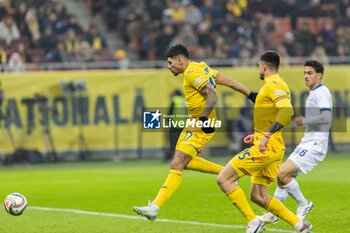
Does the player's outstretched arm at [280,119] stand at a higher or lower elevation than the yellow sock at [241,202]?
higher

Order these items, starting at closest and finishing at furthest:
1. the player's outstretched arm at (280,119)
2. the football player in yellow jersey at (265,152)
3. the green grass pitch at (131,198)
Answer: the player's outstretched arm at (280,119) < the football player in yellow jersey at (265,152) < the green grass pitch at (131,198)

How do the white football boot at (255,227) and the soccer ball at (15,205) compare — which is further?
the soccer ball at (15,205)

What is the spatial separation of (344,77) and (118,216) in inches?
587

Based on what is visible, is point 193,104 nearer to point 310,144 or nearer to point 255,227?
point 310,144

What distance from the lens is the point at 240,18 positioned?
27.4 meters

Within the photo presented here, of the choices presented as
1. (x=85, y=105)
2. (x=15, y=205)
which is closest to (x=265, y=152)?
(x=15, y=205)

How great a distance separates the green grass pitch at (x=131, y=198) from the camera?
9633 mm

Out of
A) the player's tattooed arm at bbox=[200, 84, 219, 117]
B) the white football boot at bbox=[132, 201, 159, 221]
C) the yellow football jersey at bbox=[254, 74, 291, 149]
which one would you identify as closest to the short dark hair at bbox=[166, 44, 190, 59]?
the player's tattooed arm at bbox=[200, 84, 219, 117]

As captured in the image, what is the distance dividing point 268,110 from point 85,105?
1378cm

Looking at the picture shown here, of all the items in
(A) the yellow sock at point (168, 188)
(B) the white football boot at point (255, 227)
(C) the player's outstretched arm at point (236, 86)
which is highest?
(C) the player's outstretched arm at point (236, 86)

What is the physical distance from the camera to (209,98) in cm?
Answer: 916

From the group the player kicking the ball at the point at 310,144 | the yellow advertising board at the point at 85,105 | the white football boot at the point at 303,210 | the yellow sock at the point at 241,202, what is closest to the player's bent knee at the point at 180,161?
the yellow sock at the point at 241,202

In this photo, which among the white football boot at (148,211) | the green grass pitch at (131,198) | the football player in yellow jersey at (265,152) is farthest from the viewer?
the green grass pitch at (131,198)

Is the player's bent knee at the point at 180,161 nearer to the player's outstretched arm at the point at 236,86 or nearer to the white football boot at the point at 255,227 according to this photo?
the player's outstretched arm at the point at 236,86
